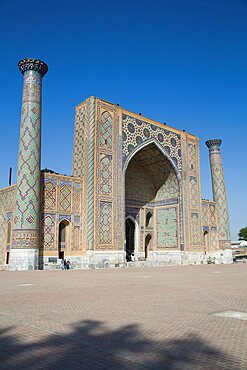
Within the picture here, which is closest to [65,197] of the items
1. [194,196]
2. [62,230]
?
[62,230]

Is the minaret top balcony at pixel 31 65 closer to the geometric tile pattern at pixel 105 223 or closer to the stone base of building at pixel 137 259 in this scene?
the geometric tile pattern at pixel 105 223

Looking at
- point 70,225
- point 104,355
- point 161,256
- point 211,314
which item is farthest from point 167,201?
point 104,355

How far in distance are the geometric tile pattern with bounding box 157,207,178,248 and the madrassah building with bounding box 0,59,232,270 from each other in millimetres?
75

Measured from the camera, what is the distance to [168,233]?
26375 millimetres

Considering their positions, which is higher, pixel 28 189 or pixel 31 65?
pixel 31 65

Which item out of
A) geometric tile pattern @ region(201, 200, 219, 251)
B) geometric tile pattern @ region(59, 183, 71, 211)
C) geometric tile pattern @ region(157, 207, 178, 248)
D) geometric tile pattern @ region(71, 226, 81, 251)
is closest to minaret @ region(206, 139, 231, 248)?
geometric tile pattern @ region(201, 200, 219, 251)

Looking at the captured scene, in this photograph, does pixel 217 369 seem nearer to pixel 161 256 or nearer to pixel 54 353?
pixel 54 353

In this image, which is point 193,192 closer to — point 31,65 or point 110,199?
point 110,199

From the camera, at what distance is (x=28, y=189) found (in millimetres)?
17281

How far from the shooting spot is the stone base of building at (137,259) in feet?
61.3

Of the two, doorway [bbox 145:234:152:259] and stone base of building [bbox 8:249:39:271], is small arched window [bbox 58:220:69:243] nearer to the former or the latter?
stone base of building [bbox 8:249:39:271]

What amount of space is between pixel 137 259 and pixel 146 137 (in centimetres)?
886

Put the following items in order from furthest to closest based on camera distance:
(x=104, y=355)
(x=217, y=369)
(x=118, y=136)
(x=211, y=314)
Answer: (x=118, y=136) < (x=211, y=314) < (x=104, y=355) < (x=217, y=369)

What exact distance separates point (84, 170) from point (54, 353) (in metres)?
17.9
